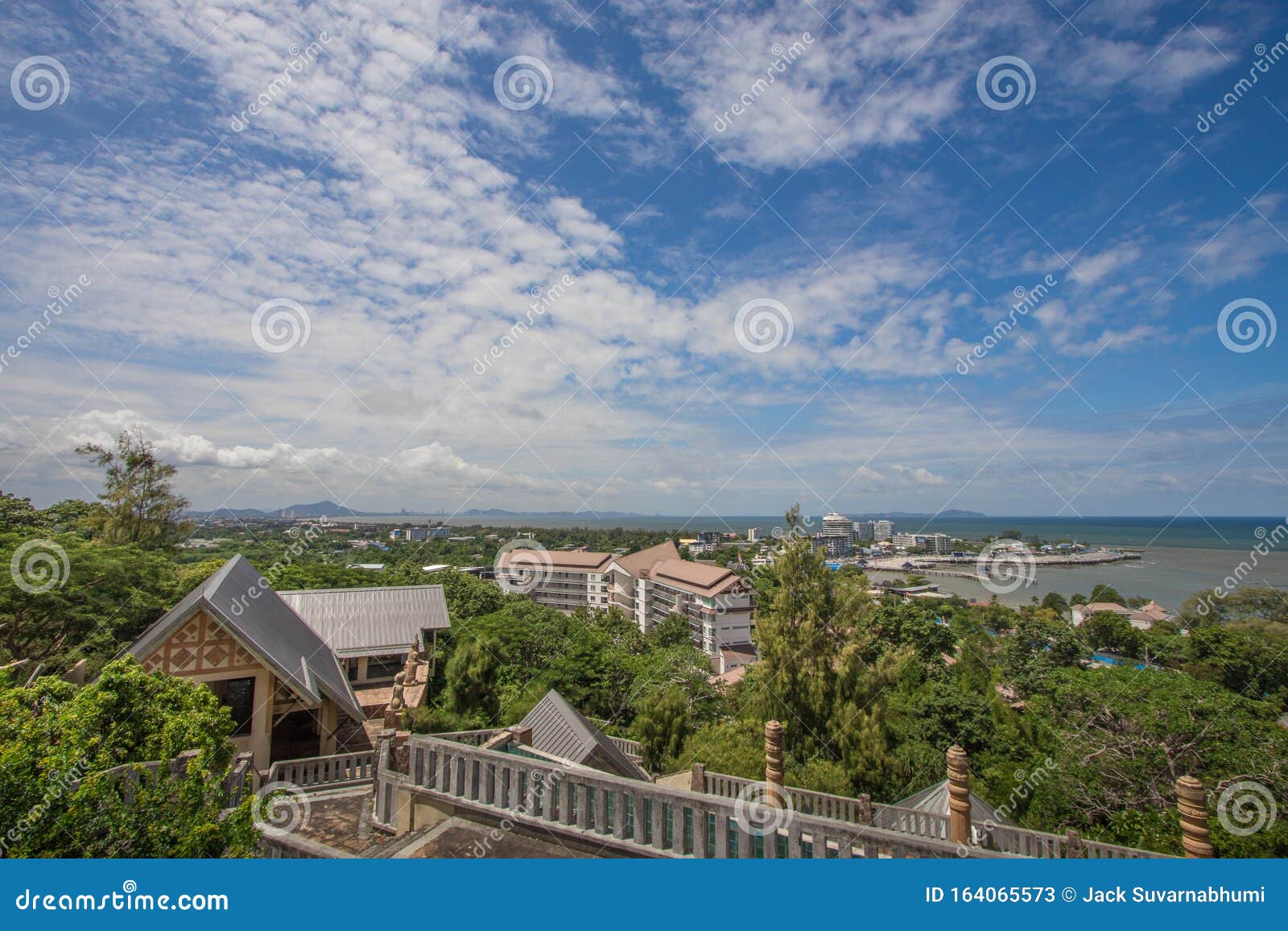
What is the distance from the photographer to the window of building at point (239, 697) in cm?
977

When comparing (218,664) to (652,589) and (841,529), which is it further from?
(841,529)

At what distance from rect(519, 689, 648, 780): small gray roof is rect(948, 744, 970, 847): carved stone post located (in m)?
4.24

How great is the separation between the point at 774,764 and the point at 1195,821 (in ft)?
12.6

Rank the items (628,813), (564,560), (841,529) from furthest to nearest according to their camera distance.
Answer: (841,529) → (564,560) → (628,813)

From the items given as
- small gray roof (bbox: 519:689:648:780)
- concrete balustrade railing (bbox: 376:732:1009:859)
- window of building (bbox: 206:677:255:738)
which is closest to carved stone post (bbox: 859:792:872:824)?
small gray roof (bbox: 519:689:648:780)

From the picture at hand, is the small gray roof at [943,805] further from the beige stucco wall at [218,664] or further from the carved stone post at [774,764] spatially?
the beige stucco wall at [218,664]

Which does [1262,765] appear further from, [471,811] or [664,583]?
[664,583]

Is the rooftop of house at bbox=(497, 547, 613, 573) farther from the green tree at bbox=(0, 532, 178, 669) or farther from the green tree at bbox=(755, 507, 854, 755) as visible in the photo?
the green tree at bbox=(755, 507, 854, 755)

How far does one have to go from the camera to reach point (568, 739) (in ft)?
26.8

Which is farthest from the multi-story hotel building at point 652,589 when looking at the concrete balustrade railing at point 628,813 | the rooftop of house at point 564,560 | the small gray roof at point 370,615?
the concrete balustrade railing at point 628,813

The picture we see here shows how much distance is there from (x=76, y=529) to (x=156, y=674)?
2789 centimetres

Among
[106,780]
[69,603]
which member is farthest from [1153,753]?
[69,603]

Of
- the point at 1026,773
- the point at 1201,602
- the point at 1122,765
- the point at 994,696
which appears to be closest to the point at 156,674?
the point at 1122,765

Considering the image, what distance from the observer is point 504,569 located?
58.7m
